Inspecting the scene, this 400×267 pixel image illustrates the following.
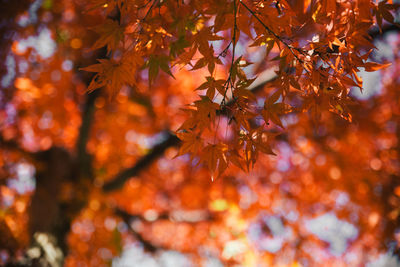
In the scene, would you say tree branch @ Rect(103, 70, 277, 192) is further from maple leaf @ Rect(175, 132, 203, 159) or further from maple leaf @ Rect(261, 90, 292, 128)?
maple leaf @ Rect(261, 90, 292, 128)

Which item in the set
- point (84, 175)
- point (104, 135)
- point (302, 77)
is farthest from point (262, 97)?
point (104, 135)

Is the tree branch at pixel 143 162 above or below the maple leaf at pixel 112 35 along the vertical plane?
below

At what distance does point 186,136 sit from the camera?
1187 mm

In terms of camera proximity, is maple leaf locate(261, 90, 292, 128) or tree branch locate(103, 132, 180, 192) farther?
tree branch locate(103, 132, 180, 192)

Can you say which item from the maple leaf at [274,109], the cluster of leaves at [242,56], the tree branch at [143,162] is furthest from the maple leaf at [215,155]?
the tree branch at [143,162]

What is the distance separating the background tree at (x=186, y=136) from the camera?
112cm

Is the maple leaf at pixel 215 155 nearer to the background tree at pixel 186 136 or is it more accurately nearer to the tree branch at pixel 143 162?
the background tree at pixel 186 136

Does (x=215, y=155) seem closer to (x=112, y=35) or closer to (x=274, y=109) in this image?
(x=274, y=109)

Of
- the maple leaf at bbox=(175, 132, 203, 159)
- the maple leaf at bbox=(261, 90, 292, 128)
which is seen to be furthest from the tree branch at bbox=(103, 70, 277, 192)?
the maple leaf at bbox=(261, 90, 292, 128)

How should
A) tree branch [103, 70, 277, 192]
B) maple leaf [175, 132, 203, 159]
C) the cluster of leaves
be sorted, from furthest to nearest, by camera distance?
tree branch [103, 70, 277, 192] < maple leaf [175, 132, 203, 159] < the cluster of leaves

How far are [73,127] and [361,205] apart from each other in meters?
5.92

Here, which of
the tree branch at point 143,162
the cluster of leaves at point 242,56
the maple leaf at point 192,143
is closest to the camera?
the cluster of leaves at point 242,56

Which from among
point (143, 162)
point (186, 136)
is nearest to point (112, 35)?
point (186, 136)

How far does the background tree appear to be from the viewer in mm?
1117
